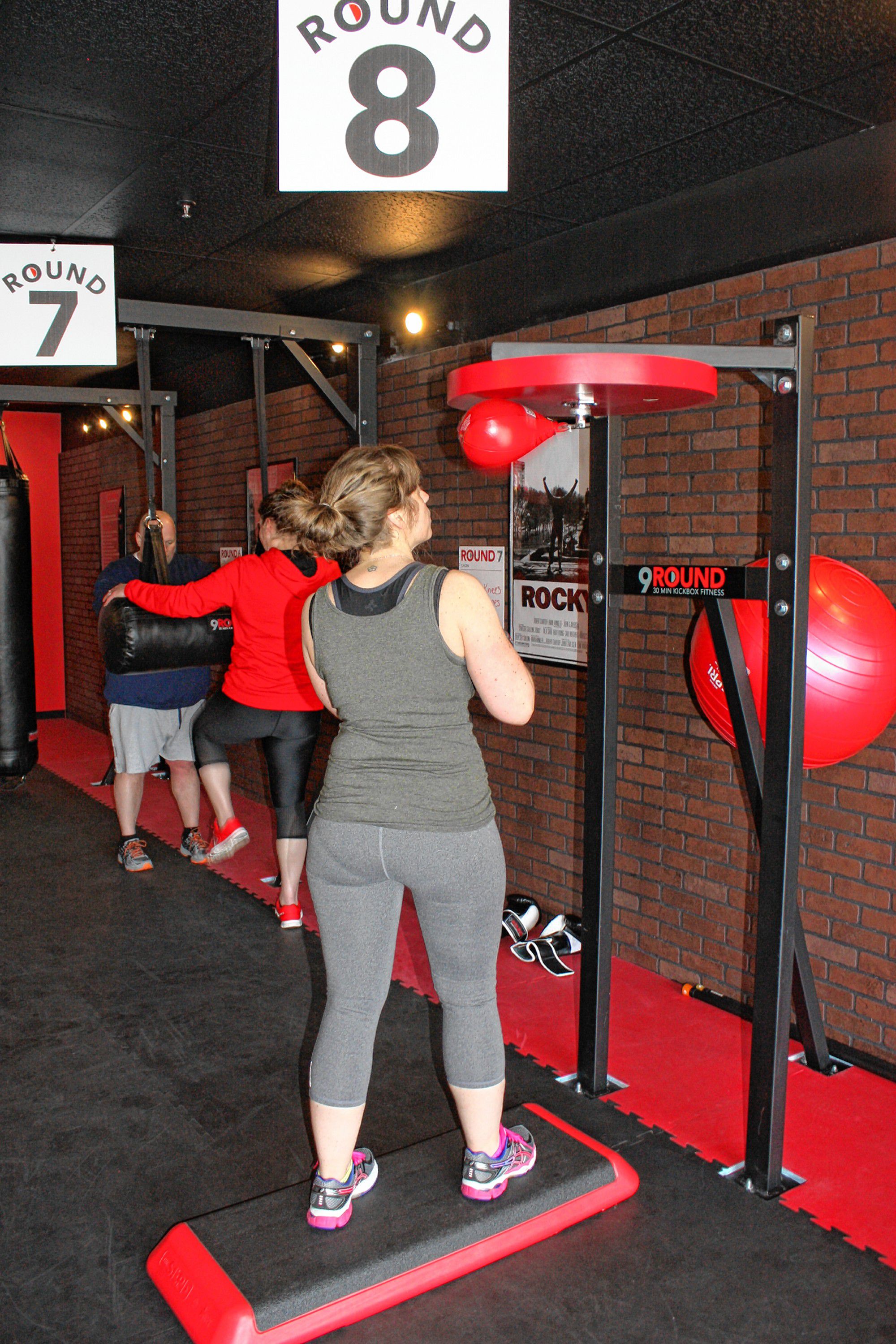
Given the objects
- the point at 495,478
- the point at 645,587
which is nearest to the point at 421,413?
the point at 495,478

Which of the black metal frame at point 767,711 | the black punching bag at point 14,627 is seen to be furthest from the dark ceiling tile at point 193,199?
the black metal frame at point 767,711

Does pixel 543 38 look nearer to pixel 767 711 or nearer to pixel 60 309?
pixel 767 711

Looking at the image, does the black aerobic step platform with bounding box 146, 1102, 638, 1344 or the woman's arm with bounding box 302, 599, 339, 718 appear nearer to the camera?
the black aerobic step platform with bounding box 146, 1102, 638, 1344

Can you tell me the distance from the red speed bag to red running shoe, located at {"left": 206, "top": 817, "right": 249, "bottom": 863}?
97.5 inches

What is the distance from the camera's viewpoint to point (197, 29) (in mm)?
2539

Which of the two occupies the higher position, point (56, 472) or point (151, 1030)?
point (56, 472)

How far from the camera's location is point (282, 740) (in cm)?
403

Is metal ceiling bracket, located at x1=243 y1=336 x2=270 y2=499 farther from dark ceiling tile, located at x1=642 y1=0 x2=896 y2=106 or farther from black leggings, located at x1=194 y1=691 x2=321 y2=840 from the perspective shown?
dark ceiling tile, located at x1=642 y1=0 x2=896 y2=106

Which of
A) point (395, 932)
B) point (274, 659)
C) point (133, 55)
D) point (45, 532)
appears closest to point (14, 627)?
point (274, 659)

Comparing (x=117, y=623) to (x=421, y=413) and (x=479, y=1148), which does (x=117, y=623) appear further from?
(x=479, y=1148)

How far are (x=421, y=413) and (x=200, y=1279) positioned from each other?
3503 millimetres

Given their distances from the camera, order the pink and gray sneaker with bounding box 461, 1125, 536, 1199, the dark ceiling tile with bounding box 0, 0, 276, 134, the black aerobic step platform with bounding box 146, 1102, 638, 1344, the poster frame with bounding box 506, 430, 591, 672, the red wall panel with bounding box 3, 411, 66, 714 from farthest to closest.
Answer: the red wall panel with bounding box 3, 411, 66, 714 < the poster frame with bounding box 506, 430, 591, 672 < the dark ceiling tile with bounding box 0, 0, 276, 134 < the pink and gray sneaker with bounding box 461, 1125, 536, 1199 < the black aerobic step platform with bounding box 146, 1102, 638, 1344

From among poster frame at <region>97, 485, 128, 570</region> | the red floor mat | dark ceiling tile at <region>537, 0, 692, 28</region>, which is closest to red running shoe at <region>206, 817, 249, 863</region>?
the red floor mat

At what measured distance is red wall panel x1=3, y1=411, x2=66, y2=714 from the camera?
30.1 feet
